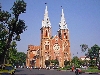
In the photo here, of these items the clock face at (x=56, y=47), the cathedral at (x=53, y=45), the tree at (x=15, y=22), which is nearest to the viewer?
the tree at (x=15, y=22)

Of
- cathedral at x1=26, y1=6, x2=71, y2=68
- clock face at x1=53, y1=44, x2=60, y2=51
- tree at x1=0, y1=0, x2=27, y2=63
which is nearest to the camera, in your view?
tree at x1=0, y1=0, x2=27, y2=63

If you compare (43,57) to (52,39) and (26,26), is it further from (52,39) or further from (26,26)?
(26,26)

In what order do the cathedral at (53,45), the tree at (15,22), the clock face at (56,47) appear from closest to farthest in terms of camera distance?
the tree at (15,22) < the cathedral at (53,45) < the clock face at (56,47)

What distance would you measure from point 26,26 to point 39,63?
210 feet

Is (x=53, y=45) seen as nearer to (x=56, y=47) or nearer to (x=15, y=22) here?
(x=56, y=47)

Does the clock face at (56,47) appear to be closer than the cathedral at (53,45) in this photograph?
No

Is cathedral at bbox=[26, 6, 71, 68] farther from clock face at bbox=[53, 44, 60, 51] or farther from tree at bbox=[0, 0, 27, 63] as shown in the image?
tree at bbox=[0, 0, 27, 63]

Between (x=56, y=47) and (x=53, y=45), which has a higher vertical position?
(x=53, y=45)

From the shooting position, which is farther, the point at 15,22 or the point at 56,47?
the point at 56,47

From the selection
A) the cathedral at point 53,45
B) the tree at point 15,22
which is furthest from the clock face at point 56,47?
the tree at point 15,22

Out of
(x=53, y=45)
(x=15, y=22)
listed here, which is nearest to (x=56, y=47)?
(x=53, y=45)

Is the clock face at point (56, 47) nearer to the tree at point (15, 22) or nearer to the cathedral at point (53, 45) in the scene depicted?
the cathedral at point (53, 45)

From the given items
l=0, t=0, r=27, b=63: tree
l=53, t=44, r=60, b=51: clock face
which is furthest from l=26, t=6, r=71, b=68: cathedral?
l=0, t=0, r=27, b=63: tree

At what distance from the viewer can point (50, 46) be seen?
318ft
